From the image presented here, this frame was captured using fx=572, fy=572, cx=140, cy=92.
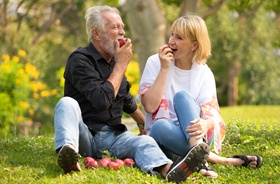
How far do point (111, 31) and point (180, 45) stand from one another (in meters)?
0.61

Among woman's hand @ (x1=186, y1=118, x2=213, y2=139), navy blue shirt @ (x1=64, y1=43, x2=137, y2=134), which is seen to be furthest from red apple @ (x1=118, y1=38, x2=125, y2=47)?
woman's hand @ (x1=186, y1=118, x2=213, y2=139)

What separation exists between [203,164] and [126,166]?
0.70 m

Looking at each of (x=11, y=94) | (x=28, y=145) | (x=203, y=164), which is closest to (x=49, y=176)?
(x=203, y=164)

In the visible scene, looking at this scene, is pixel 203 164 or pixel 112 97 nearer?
pixel 203 164

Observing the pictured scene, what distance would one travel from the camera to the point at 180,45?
495cm

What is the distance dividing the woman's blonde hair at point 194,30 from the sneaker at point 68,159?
1.52 meters

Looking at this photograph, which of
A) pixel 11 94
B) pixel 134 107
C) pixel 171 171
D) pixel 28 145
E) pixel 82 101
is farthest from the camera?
pixel 11 94

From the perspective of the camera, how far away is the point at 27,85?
42.1 ft

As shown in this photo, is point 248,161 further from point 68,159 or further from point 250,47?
point 250,47

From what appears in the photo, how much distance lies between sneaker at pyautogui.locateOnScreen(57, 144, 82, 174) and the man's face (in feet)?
3.50

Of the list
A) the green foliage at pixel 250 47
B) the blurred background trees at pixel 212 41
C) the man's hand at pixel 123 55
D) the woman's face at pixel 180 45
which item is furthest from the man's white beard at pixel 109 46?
the green foliage at pixel 250 47

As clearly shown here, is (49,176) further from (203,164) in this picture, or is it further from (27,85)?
(27,85)

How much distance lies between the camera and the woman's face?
496cm

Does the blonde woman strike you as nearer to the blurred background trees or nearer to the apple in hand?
the apple in hand
